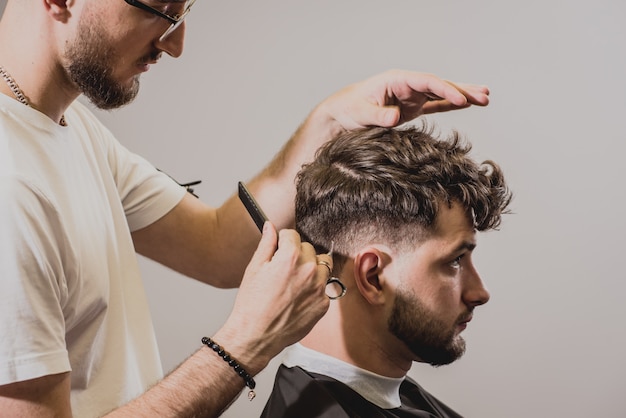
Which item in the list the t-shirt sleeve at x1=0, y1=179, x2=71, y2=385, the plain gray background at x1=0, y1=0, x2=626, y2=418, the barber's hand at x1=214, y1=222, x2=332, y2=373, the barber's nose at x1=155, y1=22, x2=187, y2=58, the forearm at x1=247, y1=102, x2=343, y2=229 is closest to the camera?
the t-shirt sleeve at x1=0, y1=179, x2=71, y2=385

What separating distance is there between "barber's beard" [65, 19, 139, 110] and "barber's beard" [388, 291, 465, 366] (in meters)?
0.64

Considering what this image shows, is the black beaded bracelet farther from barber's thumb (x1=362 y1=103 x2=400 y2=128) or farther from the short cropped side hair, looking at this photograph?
barber's thumb (x1=362 y1=103 x2=400 y2=128)

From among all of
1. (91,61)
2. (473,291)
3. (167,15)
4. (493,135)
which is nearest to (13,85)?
(91,61)

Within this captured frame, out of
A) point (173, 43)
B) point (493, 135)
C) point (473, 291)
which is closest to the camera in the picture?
point (173, 43)

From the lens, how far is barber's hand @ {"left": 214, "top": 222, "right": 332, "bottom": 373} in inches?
40.8

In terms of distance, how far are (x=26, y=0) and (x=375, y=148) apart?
2.11ft

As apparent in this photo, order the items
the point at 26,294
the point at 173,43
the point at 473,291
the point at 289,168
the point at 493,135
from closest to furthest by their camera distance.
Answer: the point at 26,294
the point at 173,43
the point at 473,291
the point at 289,168
the point at 493,135

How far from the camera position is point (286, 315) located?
1.05m

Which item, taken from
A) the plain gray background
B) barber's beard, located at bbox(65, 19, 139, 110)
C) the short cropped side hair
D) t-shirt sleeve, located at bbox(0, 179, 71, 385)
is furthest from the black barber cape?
the plain gray background

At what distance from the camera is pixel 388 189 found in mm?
1275

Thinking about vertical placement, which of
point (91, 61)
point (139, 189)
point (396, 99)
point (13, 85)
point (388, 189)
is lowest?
point (139, 189)

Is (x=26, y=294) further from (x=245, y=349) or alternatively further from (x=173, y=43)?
(x=173, y=43)

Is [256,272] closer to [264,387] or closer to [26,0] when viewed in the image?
[26,0]

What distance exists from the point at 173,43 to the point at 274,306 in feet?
1.65
